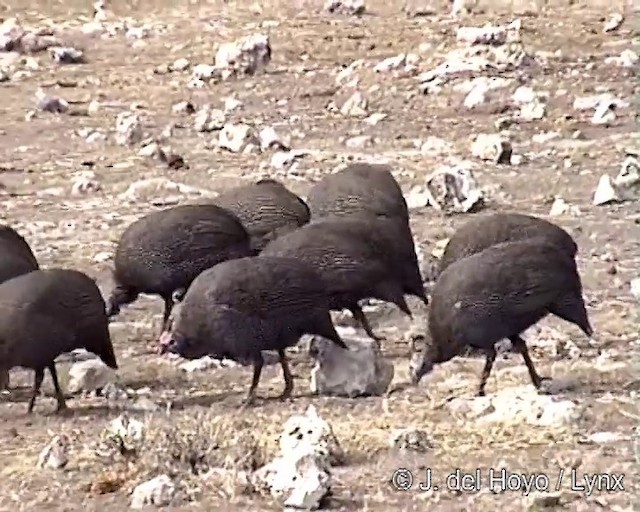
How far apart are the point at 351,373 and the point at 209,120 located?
7.54m

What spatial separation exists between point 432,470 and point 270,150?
7766 mm

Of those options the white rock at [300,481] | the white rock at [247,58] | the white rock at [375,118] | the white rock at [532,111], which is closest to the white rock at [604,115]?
the white rock at [532,111]

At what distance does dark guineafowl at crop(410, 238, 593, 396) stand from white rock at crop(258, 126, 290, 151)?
609 cm

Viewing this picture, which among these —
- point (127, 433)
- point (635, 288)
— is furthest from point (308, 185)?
point (127, 433)

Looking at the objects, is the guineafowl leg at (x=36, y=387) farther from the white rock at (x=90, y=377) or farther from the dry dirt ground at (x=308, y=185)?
the white rock at (x=90, y=377)

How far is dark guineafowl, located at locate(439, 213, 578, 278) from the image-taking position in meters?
8.10

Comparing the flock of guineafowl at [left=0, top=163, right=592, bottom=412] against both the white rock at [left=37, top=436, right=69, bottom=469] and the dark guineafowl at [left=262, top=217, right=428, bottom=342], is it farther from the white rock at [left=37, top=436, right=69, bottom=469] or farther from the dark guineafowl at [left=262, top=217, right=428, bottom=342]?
the white rock at [left=37, top=436, right=69, bottom=469]

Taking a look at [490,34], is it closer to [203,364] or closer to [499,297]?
[203,364]

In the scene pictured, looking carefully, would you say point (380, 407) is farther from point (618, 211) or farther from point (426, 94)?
point (426, 94)

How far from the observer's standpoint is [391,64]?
16.5 m

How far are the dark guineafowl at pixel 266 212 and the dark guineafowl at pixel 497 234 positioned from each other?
1226 mm

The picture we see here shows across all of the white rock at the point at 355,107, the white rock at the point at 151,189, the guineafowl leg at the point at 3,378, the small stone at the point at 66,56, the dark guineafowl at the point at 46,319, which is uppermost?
the dark guineafowl at the point at 46,319

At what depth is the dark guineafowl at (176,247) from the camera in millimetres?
8844

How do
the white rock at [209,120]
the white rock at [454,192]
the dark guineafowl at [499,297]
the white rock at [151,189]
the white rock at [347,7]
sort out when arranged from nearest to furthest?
the dark guineafowl at [499,297] < the white rock at [454,192] < the white rock at [151,189] < the white rock at [209,120] < the white rock at [347,7]
